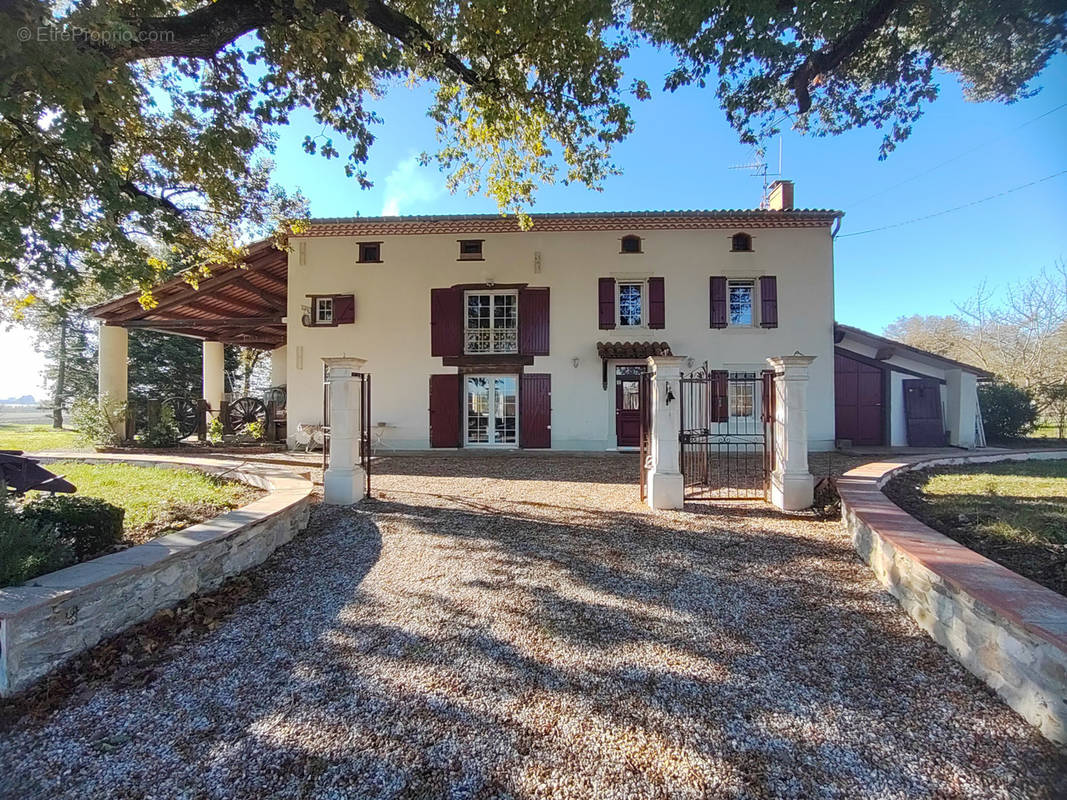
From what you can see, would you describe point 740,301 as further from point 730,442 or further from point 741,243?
point 730,442

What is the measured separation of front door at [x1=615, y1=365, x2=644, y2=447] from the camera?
11773mm

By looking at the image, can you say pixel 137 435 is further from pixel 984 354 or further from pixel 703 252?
pixel 984 354

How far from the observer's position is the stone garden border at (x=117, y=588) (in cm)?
229

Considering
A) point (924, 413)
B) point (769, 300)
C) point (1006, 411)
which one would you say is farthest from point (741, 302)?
point (1006, 411)

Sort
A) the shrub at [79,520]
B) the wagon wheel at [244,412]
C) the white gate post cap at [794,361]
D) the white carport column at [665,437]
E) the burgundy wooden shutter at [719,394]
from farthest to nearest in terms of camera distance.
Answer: the wagon wheel at [244,412] < the burgundy wooden shutter at [719,394] < the white carport column at [665,437] < the white gate post cap at [794,361] < the shrub at [79,520]

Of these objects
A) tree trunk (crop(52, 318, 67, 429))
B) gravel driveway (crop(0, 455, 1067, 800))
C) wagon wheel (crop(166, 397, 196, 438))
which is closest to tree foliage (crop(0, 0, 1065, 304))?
gravel driveway (crop(0, 455, 1067, 800))

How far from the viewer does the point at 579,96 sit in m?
5.86

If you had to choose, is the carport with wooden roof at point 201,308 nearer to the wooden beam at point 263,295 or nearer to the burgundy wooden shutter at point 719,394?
the wooden beam at point 263,295

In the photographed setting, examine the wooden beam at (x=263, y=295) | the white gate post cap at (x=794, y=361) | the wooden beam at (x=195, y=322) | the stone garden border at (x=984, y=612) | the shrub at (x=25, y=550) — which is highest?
the wooden beam at (x=263, y=295)

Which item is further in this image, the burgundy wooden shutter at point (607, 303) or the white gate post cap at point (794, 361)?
the burgundy wooden shutter at point (607, 303)

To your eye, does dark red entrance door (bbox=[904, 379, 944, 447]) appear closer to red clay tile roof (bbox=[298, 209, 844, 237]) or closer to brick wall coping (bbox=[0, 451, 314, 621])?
red clay tile roof (bbox=[298, 209, 844, 237])

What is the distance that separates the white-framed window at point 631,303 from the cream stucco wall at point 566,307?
1.11ft

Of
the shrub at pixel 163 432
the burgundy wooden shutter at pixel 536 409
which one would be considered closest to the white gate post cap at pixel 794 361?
the burgundy wooden shutter at pixel 536 409

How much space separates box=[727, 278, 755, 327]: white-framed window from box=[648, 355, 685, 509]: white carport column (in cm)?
729
